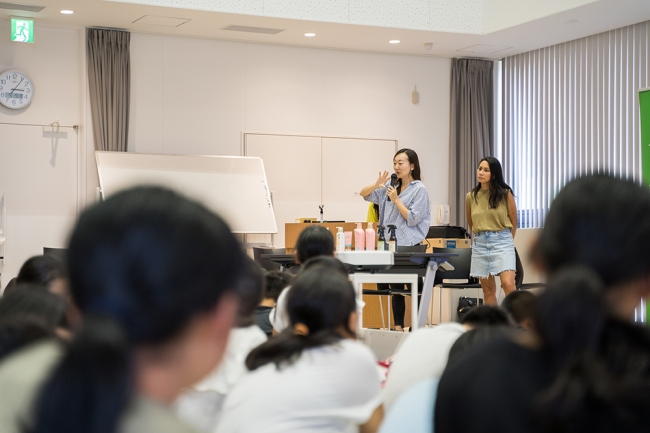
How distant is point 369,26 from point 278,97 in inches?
56.6

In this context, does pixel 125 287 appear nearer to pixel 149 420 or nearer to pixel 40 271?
pixel 149 420

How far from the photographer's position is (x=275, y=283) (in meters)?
3.58

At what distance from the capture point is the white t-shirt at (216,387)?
6.84ft

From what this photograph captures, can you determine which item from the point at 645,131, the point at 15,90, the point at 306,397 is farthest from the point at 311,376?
the point at 15,90

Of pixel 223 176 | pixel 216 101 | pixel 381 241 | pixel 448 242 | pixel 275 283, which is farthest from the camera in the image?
pixel 216 101

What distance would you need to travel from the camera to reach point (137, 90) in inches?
319

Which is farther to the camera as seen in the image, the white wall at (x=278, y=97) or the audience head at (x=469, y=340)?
the white wall at (x=278, y=97)

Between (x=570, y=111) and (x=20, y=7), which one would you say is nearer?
(x=20, y=7)

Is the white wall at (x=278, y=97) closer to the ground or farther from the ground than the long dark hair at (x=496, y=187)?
farther from the ground

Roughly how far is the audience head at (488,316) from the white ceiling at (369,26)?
5.77 metres

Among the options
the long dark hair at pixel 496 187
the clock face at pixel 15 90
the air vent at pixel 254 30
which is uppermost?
the air vent at pixel 254 30

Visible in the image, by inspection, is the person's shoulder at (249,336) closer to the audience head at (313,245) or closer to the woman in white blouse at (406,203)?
the audience head at (313,245)

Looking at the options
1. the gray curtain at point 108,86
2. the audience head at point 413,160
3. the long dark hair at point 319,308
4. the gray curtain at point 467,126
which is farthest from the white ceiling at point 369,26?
the long dark hair at point 319,308

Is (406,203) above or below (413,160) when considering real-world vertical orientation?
below
